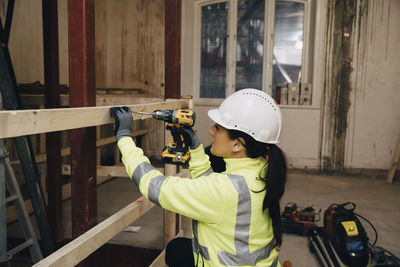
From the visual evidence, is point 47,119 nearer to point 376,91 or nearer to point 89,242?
point 89,242

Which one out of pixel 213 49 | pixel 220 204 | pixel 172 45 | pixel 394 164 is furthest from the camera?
pixel 213 49

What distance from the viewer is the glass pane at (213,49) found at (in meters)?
6.25

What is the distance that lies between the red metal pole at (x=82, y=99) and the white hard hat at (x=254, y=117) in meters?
0.61

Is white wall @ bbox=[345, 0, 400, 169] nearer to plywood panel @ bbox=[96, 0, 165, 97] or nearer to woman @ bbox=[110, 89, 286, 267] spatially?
plywood panel @ bbox=[96, 0, 165, 97]

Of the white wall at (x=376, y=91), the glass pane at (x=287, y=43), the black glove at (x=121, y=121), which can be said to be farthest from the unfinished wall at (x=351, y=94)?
the black glove at (x=121, y=121)

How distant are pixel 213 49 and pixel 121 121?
5207mm

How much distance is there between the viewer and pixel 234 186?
133 centimetres

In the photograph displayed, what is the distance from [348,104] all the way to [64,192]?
4519mm

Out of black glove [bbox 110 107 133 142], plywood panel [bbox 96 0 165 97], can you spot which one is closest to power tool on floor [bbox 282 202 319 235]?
black glove [bbox 110 107 133 142]

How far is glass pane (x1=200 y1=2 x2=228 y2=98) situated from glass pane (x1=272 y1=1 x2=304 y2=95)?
92 cm

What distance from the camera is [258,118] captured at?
148cm

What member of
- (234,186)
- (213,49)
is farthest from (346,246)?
(213,49)

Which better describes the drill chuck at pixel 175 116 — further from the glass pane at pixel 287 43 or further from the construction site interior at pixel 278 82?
the glass pane at pixel 287 43

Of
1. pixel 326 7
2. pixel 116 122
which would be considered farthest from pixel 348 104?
pixel 116 122
